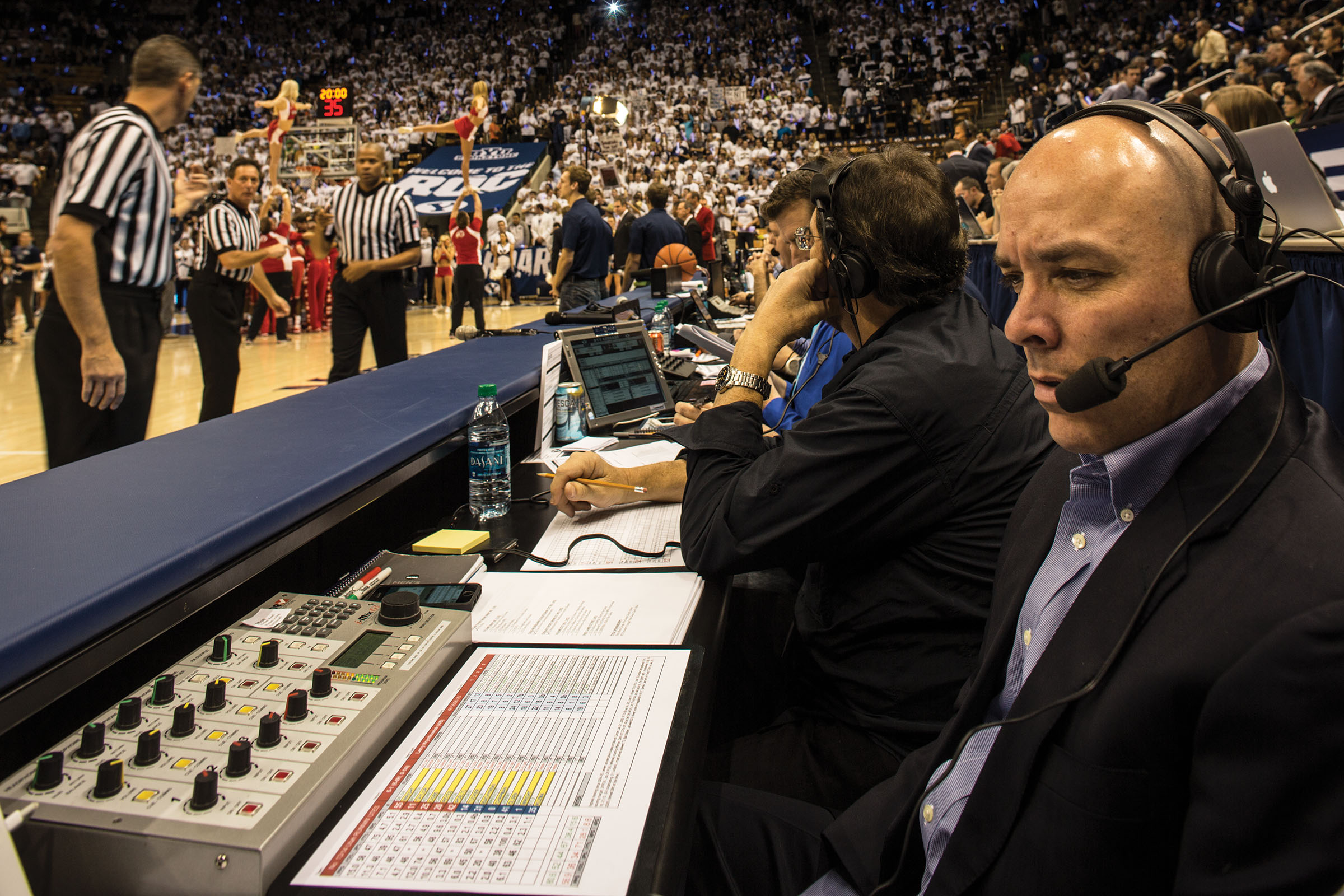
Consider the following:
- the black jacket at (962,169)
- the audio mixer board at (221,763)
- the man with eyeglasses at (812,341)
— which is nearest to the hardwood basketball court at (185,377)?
the man with eyeglasses at (812,341)

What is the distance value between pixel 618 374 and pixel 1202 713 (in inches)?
79.9

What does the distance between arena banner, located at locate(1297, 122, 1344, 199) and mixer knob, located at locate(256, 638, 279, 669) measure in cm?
473

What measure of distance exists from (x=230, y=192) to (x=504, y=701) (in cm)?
438

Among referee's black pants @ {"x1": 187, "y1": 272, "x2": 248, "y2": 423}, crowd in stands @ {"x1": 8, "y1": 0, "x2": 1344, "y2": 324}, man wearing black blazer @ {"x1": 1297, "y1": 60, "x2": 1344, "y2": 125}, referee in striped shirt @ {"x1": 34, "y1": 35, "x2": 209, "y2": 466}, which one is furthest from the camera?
crowd in stands @ {"x1": 8, "y1": 0, "x2": 1344, "y2": 324}

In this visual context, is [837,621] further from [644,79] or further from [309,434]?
[644,79]

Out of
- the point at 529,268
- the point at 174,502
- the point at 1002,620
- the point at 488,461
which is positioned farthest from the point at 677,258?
the point at 529,268

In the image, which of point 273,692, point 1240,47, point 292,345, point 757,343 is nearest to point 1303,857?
point 273,692

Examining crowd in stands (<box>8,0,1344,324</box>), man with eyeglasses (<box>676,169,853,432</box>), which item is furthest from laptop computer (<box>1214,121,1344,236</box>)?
crowd in stands (<box>8,0,1344,324</box>)

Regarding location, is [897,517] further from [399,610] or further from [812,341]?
[812,341]

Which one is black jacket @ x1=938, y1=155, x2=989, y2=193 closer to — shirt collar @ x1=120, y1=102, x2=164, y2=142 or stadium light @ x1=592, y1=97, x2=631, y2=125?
stadium light @ x1=592, y1=97, x2=631, y2=125

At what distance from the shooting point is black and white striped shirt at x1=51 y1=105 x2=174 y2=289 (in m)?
2.32

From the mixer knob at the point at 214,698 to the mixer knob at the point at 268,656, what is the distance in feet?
0.22

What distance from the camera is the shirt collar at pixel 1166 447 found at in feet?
2.29

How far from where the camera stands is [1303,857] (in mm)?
518
